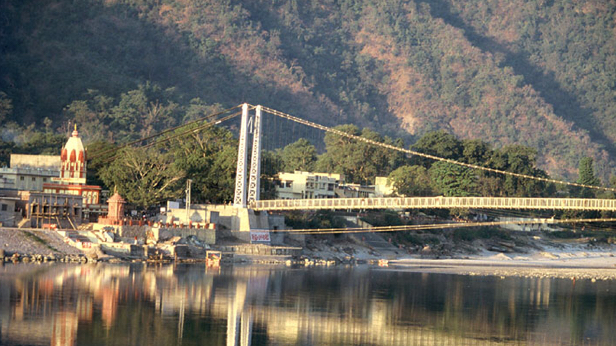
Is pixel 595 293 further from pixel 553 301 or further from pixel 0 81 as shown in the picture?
pixel 0 81

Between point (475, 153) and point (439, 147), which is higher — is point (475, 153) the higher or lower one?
the lower one

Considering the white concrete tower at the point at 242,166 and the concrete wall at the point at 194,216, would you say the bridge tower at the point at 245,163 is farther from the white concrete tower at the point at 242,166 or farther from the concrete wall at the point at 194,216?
the concrete wall at the point at 194,216

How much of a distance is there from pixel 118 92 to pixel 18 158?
82992mm

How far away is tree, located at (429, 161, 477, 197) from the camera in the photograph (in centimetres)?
11700

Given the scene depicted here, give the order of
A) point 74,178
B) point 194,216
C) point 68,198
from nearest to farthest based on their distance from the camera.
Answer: point 68,198, point 194,216, point 74,178

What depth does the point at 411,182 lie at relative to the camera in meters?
117

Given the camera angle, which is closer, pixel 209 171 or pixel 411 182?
pixel 209 171

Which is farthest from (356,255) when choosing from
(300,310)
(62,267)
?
(300,310)

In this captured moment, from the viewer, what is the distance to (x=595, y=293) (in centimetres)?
6300

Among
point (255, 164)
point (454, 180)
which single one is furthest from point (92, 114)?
point (255, 164)

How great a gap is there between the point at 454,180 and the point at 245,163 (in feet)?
142

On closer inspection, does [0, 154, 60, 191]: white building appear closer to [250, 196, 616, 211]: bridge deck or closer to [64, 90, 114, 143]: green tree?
[250, 196, 616, 211]: bridge deck

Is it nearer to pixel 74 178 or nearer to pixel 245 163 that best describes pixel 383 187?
pixel 245 163

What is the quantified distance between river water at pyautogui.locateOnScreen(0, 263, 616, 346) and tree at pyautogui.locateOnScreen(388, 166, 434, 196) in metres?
46.2
